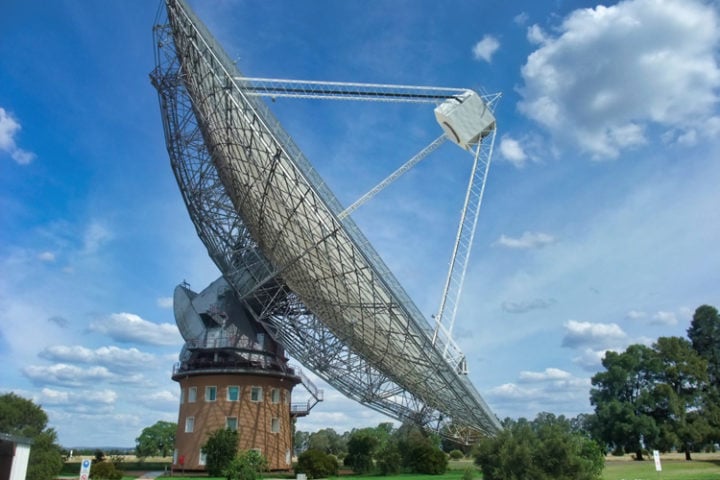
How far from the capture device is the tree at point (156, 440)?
9538 centimetres

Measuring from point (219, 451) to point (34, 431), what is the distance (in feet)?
36.5

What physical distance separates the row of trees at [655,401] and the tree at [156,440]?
67559 millimetres

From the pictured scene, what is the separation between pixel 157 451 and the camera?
10225 centimetres

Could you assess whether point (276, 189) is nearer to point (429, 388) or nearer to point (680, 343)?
point (429, 388)

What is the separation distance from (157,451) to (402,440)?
2625 inches

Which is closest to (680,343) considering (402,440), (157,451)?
(402,440)

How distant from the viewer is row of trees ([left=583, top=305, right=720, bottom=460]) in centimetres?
5475

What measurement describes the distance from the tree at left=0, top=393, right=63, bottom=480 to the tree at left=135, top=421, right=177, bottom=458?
6091cm

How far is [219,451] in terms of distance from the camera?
38906 mm

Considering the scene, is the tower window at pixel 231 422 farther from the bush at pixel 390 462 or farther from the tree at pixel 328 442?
the tree at pixel 328 442

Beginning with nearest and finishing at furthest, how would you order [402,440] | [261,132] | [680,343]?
[261,132] → [402,440] → [680,343]

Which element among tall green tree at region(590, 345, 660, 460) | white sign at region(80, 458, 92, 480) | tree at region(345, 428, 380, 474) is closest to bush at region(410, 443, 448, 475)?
tree at region(345, 428, 380, 474)

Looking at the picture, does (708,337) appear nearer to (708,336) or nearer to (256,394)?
(708,336)

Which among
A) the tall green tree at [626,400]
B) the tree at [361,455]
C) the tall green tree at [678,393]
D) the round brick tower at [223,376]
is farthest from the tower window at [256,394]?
the tall green tree at [678,393]
